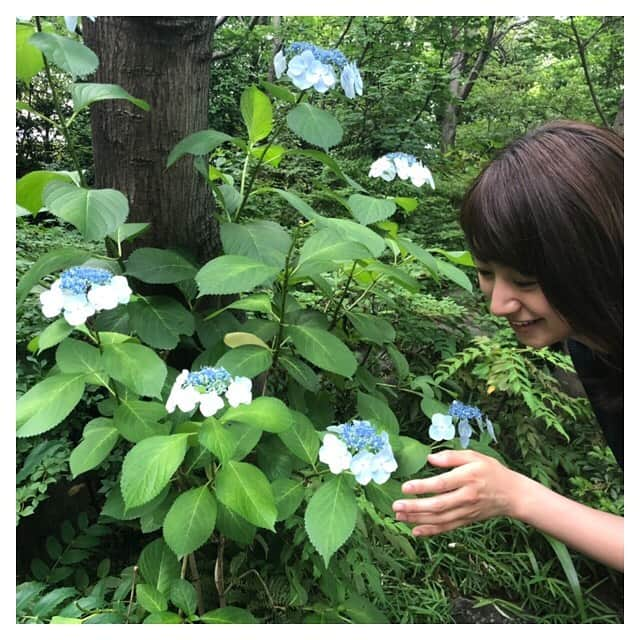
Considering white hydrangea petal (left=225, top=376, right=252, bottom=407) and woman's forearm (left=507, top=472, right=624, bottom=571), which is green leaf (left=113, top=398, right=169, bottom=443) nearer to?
white hydrangea petal (left=225, top=376, right=252, bottom=407)

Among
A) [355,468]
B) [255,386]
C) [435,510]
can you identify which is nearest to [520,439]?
[255,386]

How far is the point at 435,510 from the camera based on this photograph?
26.6 inches

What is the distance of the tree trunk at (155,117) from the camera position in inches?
35.2

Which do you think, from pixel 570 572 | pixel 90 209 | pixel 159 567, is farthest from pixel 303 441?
pixel 570 572

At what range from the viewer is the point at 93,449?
707 mm

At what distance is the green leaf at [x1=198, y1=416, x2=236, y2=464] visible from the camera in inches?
23.0

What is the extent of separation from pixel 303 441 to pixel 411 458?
0.46 ft

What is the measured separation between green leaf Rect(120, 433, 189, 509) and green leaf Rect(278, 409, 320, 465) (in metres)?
0.14

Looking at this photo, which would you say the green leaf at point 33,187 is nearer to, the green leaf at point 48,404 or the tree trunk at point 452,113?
the green leaf at point 48,404

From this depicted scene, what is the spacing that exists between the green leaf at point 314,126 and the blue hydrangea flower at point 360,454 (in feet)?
1.28

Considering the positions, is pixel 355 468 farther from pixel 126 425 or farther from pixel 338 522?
pixel 126 425

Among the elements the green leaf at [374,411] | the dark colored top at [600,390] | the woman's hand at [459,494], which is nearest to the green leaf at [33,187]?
the green leaf at [374,411]

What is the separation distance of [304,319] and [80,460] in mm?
404

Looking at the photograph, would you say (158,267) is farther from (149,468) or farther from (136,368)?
(149,468)
